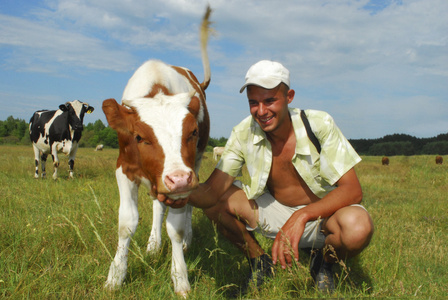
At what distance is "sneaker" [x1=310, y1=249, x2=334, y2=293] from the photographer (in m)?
2.96

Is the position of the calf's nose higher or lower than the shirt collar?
lower

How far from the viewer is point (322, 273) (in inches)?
121

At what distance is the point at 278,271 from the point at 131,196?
4.80 ft

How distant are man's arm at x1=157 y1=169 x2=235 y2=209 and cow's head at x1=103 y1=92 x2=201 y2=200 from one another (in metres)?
0.45

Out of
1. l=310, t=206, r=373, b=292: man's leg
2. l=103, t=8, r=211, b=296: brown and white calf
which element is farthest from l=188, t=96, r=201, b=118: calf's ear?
l=310, t=206, r=373, b=292: man's leg

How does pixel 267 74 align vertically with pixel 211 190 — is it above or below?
above

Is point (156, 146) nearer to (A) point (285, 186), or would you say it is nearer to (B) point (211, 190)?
(B) point (211, 190)

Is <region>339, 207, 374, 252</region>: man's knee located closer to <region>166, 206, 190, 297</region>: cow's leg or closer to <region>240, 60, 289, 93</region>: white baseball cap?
<region>240, 60, 289, 93</region>: white baseball cap

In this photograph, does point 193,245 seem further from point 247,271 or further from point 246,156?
point 246,156

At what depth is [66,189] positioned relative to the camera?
7.04 m

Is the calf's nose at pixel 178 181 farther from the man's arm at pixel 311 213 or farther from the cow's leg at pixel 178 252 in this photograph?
the cow's leg at pixel 178 252

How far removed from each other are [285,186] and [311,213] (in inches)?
26.3

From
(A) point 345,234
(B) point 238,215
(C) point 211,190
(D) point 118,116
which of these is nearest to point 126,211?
(C) point 211,190

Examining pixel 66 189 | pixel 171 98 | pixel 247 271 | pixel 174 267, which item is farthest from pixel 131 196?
pixel 66 189
